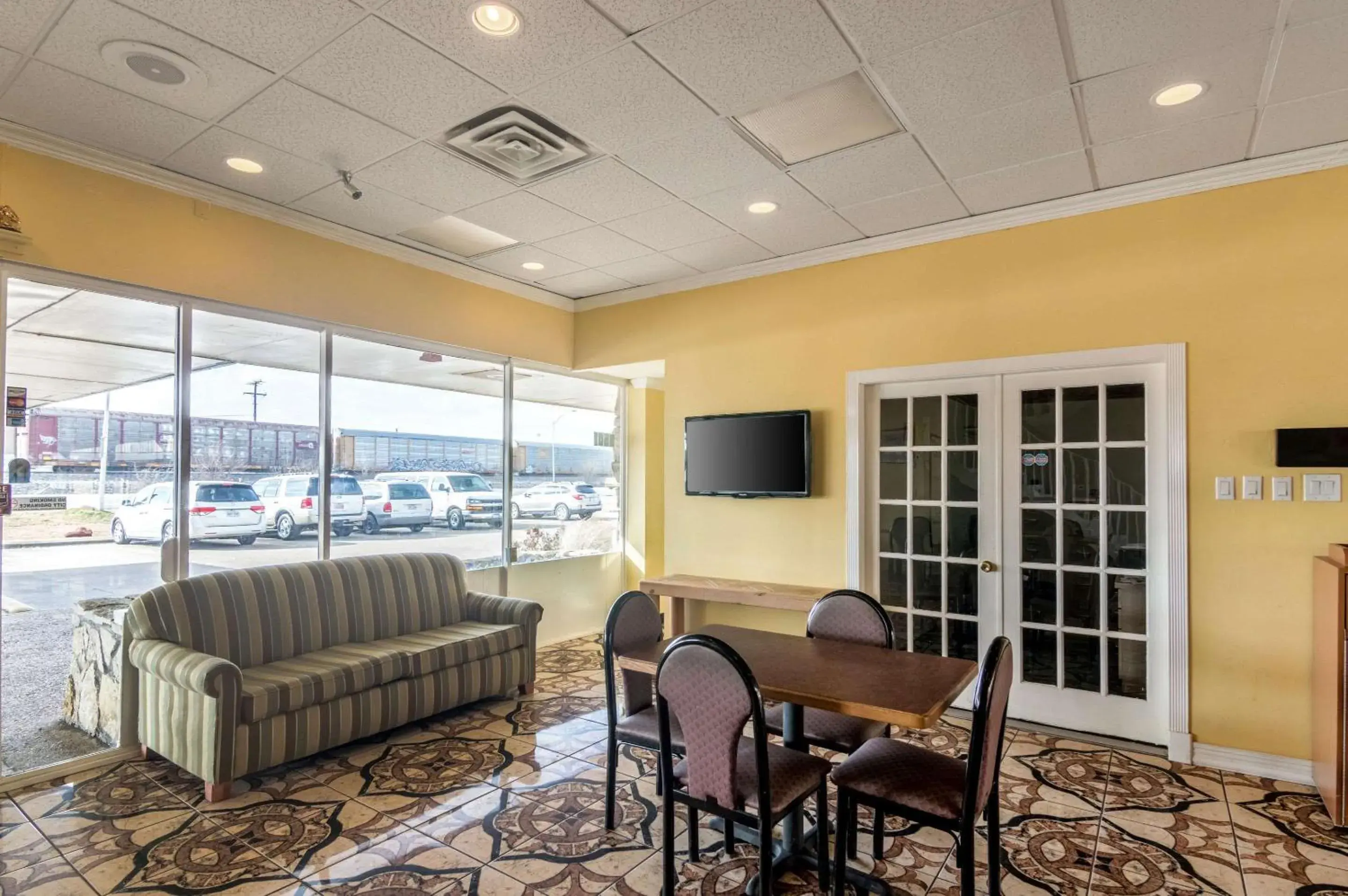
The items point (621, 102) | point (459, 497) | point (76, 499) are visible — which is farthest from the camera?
point (459, 497)

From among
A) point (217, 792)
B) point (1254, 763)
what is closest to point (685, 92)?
point (217, 792)

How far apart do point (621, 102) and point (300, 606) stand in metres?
3.22

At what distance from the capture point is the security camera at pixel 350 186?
3.60 m

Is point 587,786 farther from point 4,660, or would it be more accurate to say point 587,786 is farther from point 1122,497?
point 1122,497

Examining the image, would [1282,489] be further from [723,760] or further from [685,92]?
[685,92]

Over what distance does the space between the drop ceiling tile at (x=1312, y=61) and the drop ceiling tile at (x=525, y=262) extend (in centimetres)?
387

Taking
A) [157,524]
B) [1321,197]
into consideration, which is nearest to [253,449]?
[157,524]

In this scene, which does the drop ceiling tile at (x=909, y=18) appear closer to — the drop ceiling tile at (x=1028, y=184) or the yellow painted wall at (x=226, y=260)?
the drop ceiling tile at (x=1028, y=184)

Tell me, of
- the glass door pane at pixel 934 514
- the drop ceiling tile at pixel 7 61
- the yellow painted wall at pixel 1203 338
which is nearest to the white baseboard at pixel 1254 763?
the yellow painted wall at pixel 1203 338

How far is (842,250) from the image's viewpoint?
185 inches

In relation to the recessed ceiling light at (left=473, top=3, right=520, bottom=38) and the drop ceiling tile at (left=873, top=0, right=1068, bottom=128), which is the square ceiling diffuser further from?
the recessed ceiling light at (left=473, top=3, right=520, bottom=38)

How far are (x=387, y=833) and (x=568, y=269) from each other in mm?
3817

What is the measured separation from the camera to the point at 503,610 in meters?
4.67

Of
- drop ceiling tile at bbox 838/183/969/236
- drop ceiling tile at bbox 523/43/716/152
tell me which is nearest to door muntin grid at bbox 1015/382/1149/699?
drop ceiling tile at bbox 838/183/969/236
